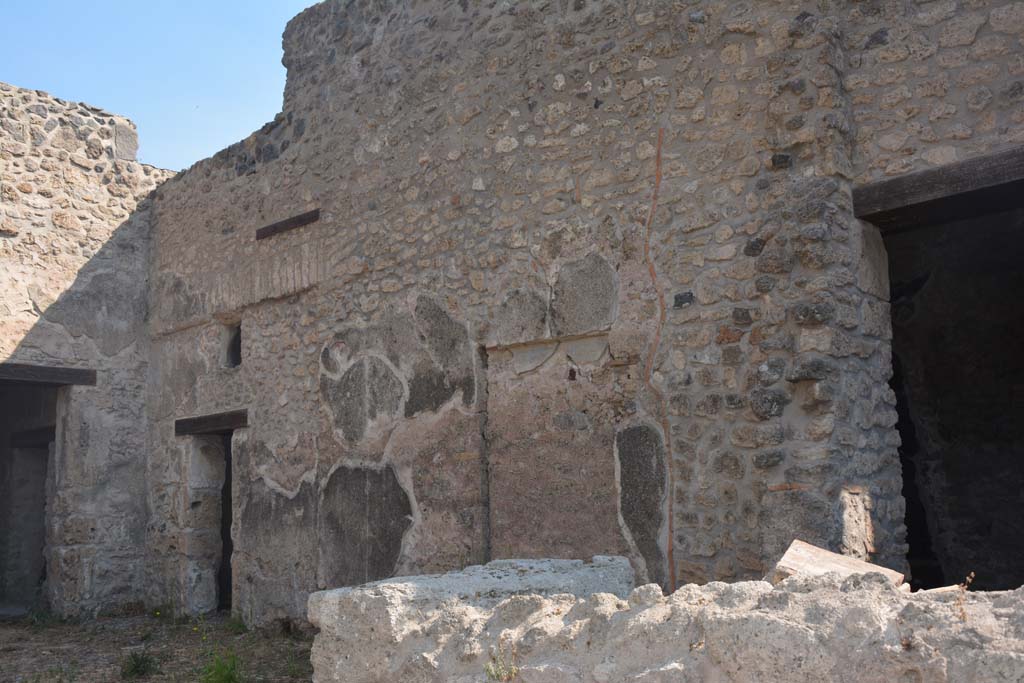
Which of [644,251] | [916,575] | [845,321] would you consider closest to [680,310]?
[644,251]

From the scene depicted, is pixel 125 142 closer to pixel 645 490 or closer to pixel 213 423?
pixel 213 423

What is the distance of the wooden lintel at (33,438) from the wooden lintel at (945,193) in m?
6.86

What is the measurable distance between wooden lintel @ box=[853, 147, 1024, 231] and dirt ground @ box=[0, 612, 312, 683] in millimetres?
3594

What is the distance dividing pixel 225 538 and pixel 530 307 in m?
3.92

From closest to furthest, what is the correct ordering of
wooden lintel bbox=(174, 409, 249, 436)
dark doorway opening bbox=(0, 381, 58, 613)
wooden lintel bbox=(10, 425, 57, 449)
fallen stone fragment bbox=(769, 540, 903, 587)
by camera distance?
1. fallen stone fragment bbox=(769, 540, 903, 587)
2. wooden lintel bbox=(174, 409, 249, 436)
3. wooden lintel bbox=(10, 425, 57, 449)
4. dark doorway opening bbox=(0, 381, 58, 613)

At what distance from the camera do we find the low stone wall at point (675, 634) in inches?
65.2

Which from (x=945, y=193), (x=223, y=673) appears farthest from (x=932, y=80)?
(x=223, y=673)

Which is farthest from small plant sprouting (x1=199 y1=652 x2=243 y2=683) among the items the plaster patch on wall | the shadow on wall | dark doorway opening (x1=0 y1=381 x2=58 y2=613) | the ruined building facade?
dark doorway opening (x1=0 y1=381 x2=58 y2=613)

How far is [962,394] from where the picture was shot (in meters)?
6.10

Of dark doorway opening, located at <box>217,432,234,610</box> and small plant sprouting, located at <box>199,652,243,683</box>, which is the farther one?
dark doorway opening, located at <box>217,432,234,610</box>

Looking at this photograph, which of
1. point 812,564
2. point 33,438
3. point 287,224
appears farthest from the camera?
point 33,438

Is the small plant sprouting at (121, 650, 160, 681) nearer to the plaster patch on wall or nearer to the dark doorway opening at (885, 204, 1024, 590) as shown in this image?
the plaster patch on wall

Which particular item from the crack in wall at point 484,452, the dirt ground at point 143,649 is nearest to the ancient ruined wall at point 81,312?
the dirt ground at point 143,649

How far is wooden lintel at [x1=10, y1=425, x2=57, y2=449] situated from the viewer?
820 cm
